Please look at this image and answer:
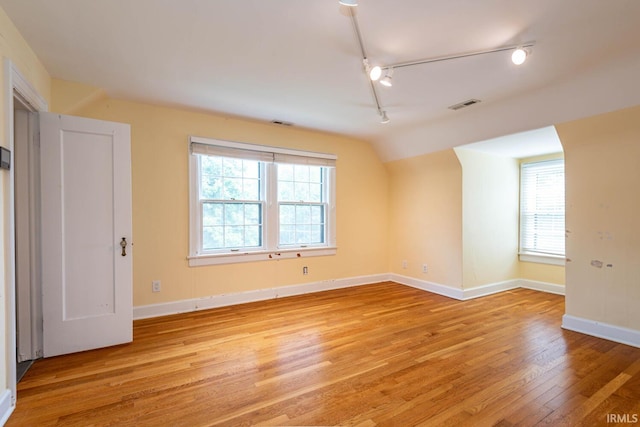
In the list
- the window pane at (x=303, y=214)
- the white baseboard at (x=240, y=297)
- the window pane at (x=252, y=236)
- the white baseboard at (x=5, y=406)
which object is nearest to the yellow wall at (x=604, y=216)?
the white baseboard at (x=240, y=297)

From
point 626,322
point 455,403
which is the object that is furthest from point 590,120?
point 455,403

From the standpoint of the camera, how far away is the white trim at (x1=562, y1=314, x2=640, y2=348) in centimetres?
273

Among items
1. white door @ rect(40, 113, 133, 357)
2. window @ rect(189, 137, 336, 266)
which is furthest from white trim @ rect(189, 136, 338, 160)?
white door @ rect(40, 113, 133, 357)

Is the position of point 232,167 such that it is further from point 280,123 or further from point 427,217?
point 427,217

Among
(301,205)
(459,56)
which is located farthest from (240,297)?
(459,56)

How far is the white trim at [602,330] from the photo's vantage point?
8.95ft

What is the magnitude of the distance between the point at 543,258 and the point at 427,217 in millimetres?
1896

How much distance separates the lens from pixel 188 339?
288cm

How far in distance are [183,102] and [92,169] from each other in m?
1.23

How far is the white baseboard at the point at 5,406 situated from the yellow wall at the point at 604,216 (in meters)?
4.71

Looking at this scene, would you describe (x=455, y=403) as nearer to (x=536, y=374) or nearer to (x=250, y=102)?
(x=536, y=374)

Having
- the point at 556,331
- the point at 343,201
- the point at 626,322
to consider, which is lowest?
the point at 556,331

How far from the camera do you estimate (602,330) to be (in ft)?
9.54

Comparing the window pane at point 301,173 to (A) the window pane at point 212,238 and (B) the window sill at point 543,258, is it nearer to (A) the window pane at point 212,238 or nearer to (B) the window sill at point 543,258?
(A) the window pane at point 212,238
